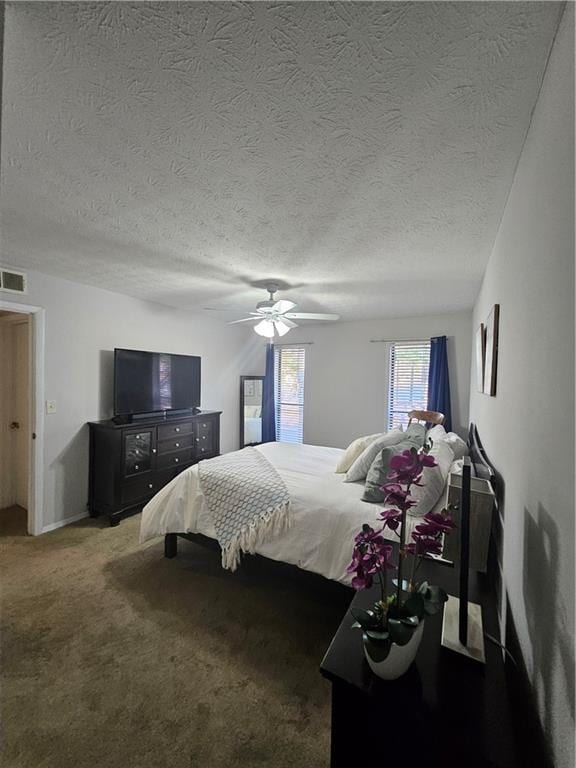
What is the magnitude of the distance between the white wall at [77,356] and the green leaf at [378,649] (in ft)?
11.1

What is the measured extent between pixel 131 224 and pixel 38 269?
5.29ft

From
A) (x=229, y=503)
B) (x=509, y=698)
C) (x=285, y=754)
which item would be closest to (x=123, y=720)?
(x=285, y=754)

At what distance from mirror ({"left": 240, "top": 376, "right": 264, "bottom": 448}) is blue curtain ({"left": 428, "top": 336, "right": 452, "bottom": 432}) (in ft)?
9.33

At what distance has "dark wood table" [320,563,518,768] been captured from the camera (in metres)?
0.75

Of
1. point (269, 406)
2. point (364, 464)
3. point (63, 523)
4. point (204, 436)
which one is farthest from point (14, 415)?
point (364, 464)

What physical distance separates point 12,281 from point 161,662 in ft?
10.3

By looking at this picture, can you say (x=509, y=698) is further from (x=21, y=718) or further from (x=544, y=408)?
(x=21, y=718)

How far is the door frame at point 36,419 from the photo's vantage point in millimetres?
2986

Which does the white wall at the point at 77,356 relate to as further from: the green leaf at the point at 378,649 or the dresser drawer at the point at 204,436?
the green leaf at the point at 378,649

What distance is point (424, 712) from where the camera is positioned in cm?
82

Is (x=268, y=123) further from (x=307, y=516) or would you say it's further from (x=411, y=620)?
(x=307, y=516)

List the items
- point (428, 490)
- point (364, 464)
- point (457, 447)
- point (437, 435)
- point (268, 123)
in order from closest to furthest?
1. point (268, 123)
2. point (428, 490)
3. point (364, 464)
4. point (457, 447)
5. point (437, 435)

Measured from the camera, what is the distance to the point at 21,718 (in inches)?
56.2

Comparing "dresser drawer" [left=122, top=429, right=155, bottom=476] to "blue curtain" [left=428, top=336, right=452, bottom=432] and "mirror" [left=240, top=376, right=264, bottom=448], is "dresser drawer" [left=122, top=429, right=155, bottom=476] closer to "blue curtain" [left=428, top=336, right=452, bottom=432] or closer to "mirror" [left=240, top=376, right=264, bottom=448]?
"mirror" [left=240, top=376, right=264, bottom=448]
